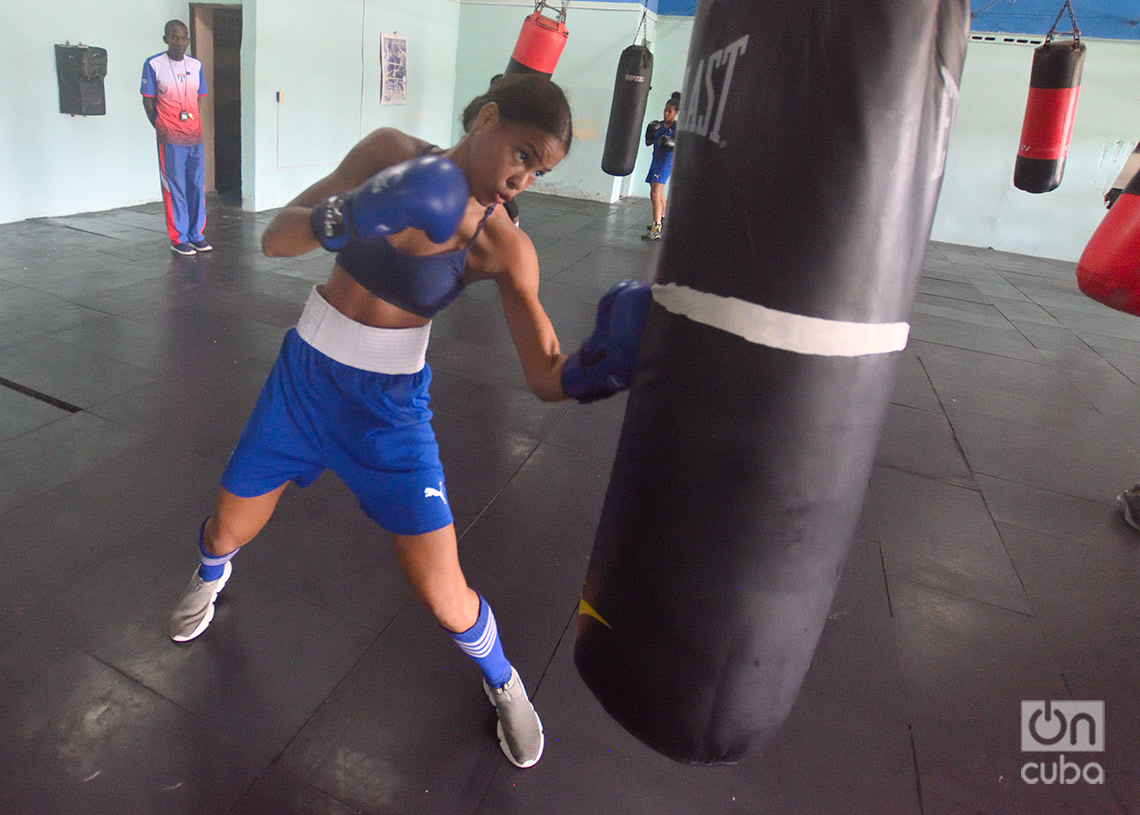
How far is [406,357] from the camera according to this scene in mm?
1555

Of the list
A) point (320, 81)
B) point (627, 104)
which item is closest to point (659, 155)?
point (627, 104)

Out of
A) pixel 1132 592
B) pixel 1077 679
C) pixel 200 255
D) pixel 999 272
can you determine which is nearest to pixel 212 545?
pixel 1077 679

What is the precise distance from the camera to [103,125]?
6.82m

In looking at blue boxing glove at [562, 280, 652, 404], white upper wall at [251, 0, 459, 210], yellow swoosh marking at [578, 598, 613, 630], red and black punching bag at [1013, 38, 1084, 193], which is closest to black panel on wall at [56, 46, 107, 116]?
white upper wall at [251, 0, 459, 210]

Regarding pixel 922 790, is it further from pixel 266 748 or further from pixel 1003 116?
pixel 1003 116

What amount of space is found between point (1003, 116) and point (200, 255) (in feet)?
37.6

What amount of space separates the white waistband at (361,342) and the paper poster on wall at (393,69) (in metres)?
9.32

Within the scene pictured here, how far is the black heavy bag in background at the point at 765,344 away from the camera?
86 centimetres

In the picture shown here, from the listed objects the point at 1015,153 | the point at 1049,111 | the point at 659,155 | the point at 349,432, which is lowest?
the point at 349,432

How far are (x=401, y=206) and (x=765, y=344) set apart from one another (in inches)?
25.6

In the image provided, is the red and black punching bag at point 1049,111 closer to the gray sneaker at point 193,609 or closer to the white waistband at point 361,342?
the white waistband at point 361,342

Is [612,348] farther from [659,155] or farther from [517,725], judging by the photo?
[659,155]

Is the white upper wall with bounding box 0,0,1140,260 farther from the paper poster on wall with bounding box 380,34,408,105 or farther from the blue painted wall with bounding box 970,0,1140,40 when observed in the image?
the blue painted wall with bounding box 970,0,1140,40

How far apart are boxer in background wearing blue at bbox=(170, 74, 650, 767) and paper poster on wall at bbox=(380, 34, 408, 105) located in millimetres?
9191
